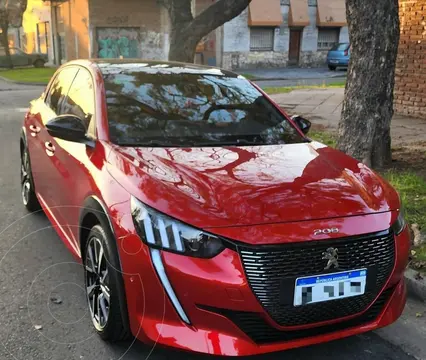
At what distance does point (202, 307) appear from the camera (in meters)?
2.44

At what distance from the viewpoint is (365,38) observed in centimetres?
579

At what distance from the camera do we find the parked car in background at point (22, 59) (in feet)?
95.7

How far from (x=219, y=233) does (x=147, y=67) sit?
7.01 feet

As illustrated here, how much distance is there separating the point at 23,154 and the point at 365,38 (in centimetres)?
405

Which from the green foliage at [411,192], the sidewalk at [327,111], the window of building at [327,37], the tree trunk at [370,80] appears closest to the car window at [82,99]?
the green foliage at [411,192]

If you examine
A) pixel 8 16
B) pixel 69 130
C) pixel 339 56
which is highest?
pixel 8 16

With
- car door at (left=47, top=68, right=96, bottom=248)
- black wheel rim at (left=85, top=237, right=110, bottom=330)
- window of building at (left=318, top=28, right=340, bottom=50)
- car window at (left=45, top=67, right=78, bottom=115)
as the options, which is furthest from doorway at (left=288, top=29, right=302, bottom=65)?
black wheel rim at (left=85, top=237, right=110, bottom=330)

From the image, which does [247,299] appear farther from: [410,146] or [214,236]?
[410,146]

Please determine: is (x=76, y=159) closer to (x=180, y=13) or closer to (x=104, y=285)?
(x=104, y=285)

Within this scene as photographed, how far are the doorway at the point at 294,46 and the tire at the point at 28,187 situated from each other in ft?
96.2

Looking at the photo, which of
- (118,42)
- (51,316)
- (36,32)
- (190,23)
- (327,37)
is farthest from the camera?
(36,32)

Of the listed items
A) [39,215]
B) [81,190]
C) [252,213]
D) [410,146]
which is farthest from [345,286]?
[410,146]

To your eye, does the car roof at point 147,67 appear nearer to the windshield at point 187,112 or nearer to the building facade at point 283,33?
the windshield at point 187,112

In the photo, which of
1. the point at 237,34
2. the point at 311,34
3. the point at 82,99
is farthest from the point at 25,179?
the point at 311,34
